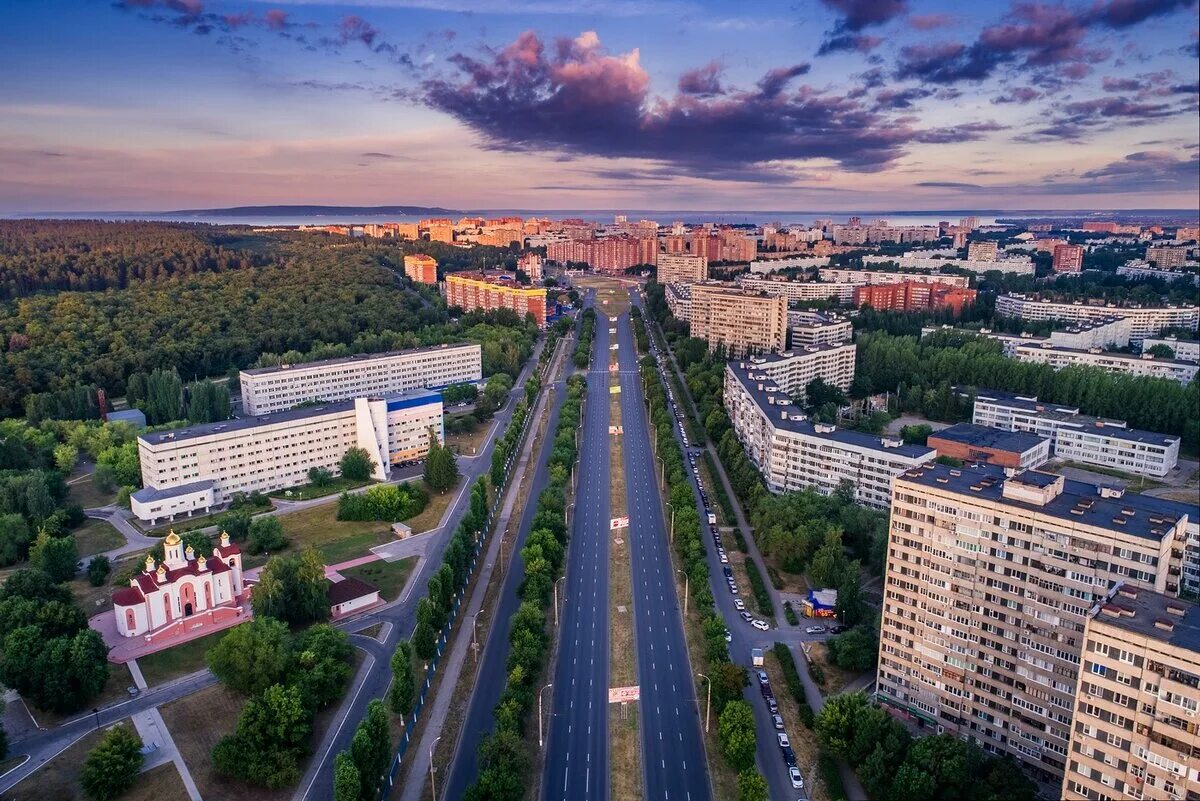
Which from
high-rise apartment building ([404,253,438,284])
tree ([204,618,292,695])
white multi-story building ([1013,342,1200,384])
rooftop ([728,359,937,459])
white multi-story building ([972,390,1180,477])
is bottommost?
tree ([204,618,292,695])

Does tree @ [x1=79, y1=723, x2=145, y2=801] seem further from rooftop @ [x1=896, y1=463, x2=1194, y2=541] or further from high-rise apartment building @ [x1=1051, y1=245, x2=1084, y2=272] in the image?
high-rise apartment building @ [x1=1051, y1=245, x2=1084, y2=272]

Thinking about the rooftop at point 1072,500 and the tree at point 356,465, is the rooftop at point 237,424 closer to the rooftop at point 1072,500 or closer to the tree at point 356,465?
the tree at point 356,465

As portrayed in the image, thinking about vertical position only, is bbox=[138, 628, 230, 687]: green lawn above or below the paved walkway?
above

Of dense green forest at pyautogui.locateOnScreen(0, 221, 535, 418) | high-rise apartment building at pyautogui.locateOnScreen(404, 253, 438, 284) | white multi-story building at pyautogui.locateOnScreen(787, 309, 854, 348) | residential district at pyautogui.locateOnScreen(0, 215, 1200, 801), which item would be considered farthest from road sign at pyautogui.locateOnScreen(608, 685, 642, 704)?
high-rise apartment building at pyautogui.locateOnScreen(404, 253, 438, 284)

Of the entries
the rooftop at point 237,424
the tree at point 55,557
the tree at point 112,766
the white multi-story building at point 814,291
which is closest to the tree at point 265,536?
the tree at point 55,557

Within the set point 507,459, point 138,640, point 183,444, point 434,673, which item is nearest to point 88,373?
point 183,444
